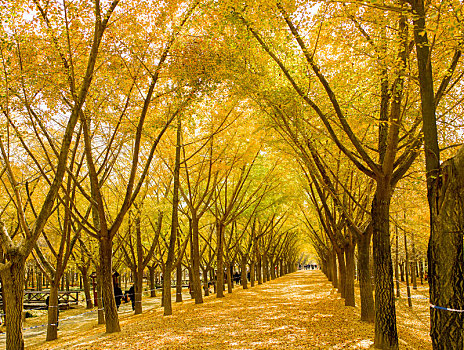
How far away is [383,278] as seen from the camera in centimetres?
716

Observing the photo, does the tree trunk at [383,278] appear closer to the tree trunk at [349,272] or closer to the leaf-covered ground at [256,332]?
the leaf-covered ground at [256,332]

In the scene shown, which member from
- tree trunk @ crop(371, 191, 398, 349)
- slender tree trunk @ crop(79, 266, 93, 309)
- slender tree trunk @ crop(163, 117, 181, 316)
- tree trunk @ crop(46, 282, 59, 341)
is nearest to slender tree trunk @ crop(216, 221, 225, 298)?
slender tree trunk @ crop(163, 117, 181, 316)

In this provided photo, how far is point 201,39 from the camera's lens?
8.54 m

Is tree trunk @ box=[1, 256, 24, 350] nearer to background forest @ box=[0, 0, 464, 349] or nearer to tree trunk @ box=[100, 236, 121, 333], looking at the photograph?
background forest @ box=[0, 0, 464, 349]

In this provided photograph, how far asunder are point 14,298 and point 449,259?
26.5ft

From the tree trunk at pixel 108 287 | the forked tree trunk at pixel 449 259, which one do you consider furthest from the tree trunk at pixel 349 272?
the forked tree trunk at pixel 449 259

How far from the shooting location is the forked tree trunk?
14.8 ft

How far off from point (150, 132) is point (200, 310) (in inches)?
291

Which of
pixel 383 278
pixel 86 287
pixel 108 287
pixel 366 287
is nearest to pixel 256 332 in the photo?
pixel 366 287

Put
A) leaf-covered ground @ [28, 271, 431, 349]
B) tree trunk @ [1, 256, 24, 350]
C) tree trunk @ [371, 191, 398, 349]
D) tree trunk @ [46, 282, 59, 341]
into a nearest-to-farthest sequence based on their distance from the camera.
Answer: tree trunk @ [371, 191, 398, 349]
tree trunk @ [1, 256, 24, 350]
leaf-covered ground @ [28, 271, 431, 349]
tree trunk @ [46, 282, 59, 341]

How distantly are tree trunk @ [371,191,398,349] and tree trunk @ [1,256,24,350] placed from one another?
7360 millimetres

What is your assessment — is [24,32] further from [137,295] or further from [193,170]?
[137,295]

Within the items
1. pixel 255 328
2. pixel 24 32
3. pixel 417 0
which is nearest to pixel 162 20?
pixel 24 32

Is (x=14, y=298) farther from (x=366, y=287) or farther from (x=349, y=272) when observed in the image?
(x=349, y=272)
